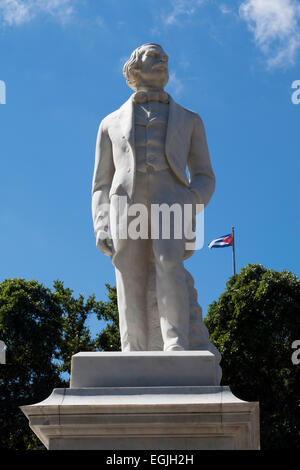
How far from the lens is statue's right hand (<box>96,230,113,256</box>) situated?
7789mm

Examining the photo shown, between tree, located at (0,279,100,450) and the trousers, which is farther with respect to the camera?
tree, located at (0,279,100,450)

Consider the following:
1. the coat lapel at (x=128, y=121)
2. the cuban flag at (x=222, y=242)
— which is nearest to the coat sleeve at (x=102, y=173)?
the coat lapel at (x=128, y=121)

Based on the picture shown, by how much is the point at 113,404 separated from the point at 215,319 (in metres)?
22.5

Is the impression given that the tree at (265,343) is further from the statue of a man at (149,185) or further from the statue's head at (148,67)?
the statue's head at (148,67)

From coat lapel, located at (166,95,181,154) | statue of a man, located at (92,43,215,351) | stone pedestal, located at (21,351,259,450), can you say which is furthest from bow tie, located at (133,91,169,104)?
stone pedestal, located at (21,351,259,450)

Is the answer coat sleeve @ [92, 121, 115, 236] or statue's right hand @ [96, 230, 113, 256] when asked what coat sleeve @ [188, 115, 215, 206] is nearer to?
coat sleeve @ [92, 121, 115, 236]

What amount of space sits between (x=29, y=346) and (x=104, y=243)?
66.8 feet

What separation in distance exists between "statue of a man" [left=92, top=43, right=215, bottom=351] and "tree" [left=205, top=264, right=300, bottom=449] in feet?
58.4

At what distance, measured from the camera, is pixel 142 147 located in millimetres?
8008

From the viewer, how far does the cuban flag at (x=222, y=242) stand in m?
36.2

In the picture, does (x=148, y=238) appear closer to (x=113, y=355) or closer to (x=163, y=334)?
(x=163, y=334)

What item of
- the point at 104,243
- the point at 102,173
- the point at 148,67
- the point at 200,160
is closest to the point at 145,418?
the point at 104,243
